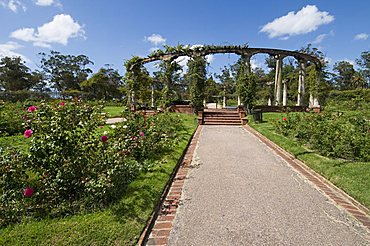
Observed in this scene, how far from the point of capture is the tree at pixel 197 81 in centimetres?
1342

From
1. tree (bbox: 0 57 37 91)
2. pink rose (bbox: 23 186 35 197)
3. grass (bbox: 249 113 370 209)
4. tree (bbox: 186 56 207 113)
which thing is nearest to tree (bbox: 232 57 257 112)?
tree (bbox: 186 56 207 113)

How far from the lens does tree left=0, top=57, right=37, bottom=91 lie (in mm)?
42031

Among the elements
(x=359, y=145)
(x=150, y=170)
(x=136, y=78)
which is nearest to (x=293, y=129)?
(x=359, y=145)

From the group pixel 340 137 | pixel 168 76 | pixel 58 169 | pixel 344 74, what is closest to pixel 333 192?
pixel 340 137

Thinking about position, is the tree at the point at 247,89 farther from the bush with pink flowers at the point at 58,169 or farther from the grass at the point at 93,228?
the grass at the point at 93,228

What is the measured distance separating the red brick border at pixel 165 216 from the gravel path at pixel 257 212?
82 millimetres

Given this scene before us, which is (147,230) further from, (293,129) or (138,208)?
(293,129)

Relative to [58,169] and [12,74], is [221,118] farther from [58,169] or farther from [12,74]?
[12,74]

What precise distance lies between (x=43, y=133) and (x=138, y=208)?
4.41ft

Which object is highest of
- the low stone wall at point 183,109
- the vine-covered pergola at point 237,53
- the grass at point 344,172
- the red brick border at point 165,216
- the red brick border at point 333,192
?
the vine-covered pergola at point 237,53

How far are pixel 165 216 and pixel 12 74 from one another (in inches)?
2061

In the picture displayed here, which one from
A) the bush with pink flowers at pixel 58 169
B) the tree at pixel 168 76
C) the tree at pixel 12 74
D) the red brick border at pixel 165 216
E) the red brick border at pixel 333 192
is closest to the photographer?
the red brick border at pixel 165 216

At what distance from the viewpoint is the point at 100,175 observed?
2.70 m

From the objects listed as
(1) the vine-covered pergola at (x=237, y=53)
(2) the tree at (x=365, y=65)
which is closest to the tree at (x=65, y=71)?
(1) the vine-covered pergola at (x=237, y=53)
